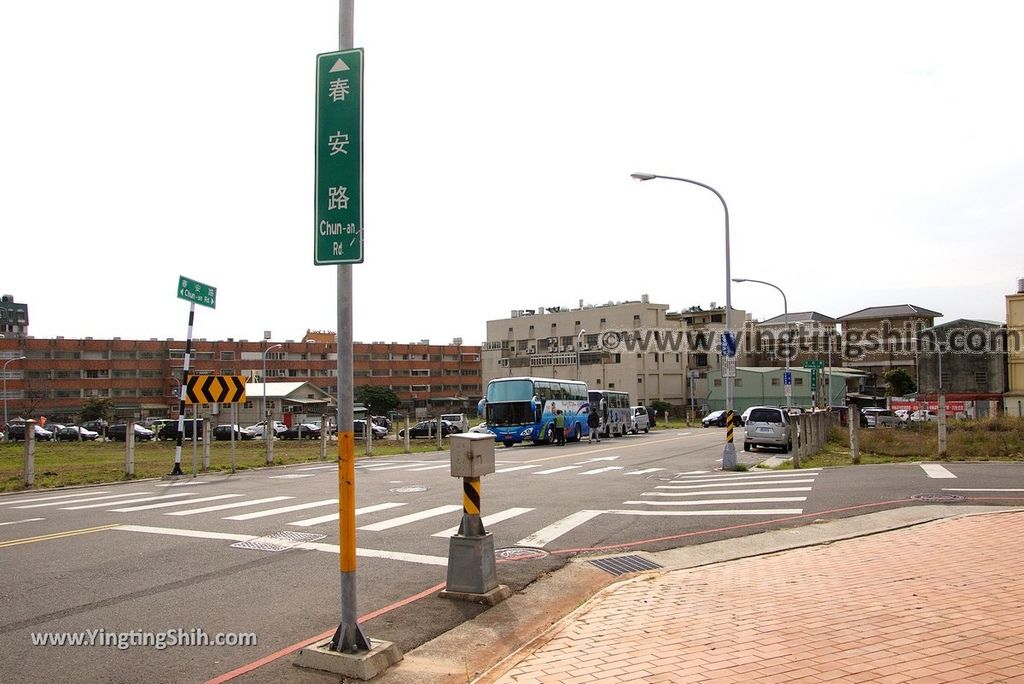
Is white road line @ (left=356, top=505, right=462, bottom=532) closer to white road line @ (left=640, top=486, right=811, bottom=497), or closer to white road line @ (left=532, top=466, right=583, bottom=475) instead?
white road line @ (left=640, top=486, right=811, bottom=497)

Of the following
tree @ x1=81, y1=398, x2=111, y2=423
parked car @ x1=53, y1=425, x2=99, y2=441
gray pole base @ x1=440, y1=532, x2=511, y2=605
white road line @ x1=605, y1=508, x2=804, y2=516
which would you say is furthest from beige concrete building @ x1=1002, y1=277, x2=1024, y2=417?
tree @ x1=81, y1=398, x2=111, y2=423

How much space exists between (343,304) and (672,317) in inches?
4003

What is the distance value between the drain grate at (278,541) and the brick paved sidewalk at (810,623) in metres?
4.63

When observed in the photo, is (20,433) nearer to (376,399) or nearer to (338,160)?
(376,399)

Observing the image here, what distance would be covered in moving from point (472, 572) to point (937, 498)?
32.9 feet

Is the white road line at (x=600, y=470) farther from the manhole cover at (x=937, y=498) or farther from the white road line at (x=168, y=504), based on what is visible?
the white road line at (x=168, y=504)

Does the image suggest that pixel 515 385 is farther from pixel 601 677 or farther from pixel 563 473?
pixel 601 677

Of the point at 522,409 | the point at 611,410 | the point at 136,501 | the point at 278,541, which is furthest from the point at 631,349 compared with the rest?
the point at 278,541

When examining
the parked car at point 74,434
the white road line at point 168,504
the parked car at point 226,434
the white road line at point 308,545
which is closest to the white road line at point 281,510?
the white road line at point 308,545

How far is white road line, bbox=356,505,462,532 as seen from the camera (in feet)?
39.4

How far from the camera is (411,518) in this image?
42.3 feet

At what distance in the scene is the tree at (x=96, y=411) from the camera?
81.8 meters

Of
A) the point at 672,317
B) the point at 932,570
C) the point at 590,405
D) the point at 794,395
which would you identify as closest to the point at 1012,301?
the point at 794,395

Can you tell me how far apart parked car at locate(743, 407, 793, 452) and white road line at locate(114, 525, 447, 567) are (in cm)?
2315
